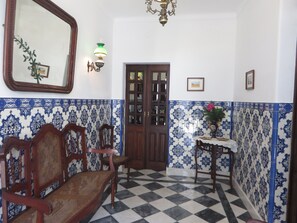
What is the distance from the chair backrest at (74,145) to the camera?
7.99 ft

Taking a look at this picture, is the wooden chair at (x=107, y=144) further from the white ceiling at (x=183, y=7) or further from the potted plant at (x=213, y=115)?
the white ceiling at (x=183, y=7)

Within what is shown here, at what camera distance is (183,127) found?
3977 millimetres

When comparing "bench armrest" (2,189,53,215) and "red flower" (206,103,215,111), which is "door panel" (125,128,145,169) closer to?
"red flower" (206,103,215,111)

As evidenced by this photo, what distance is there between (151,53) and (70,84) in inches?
74.1

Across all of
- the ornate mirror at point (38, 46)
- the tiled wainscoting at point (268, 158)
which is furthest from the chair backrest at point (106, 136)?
the tiled wainscoting at point (268, 158)

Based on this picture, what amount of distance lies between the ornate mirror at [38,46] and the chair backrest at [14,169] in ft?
1.52

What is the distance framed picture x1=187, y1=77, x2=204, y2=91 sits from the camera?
3.89 metres

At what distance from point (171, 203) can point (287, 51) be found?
7.22ft

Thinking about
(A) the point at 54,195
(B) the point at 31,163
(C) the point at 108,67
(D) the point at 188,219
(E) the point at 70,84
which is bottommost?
(D) the point at 188,219

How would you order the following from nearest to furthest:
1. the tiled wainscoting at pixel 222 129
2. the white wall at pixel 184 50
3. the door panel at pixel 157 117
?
the tiled wainscoting at pixel 222 129 < the white wall at pixel 184 50 < the door panel at pixel 157 117

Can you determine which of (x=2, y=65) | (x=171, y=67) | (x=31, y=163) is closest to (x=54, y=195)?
(x=31, y=163)

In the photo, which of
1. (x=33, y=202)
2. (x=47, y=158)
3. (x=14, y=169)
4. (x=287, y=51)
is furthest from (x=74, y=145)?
A: (x=287, y=51)

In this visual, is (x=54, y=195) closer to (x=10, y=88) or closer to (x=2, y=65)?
(x=10, y=88)

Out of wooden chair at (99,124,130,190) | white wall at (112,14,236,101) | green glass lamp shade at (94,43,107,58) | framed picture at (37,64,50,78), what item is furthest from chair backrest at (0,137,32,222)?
white wall at (112,14,236,101)
